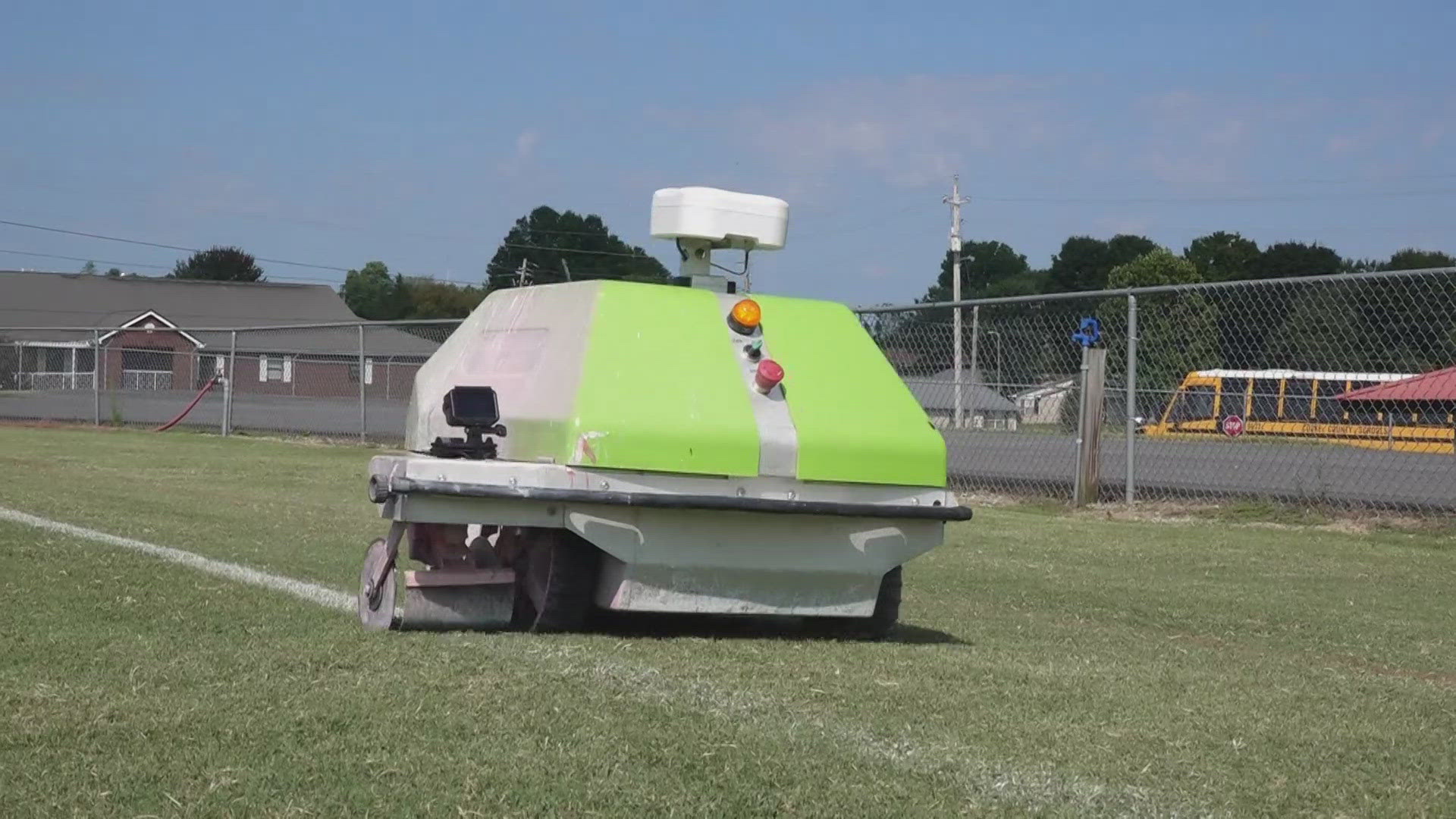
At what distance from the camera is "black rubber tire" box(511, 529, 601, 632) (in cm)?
646

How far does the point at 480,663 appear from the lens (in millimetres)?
5375

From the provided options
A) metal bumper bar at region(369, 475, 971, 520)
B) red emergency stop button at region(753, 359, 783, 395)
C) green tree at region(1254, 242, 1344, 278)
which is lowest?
metal bumper bar at region(369, 475, 971, 520)

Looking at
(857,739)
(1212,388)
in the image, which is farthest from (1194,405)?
(857,739)

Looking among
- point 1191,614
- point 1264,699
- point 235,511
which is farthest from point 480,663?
point 235,511

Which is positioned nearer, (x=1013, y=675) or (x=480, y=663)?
(x=480, y=663)

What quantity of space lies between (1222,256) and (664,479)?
83.2 meters

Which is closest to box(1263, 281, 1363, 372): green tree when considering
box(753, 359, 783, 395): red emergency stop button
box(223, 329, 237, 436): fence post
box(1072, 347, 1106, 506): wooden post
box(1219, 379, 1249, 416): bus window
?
box(1219, 379, 1249, 416): bus window

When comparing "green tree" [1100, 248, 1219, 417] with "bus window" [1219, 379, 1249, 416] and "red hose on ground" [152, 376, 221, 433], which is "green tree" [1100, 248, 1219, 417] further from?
"red hose on ground" [152, 376, 221, 433]

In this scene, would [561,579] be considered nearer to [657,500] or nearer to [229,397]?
[657,500]

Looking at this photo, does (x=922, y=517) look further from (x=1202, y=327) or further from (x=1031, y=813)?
(x=1202, y=327)

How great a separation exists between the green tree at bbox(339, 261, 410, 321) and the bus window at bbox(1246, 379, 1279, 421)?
3261 inches

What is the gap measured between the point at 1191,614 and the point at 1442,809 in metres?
4.43

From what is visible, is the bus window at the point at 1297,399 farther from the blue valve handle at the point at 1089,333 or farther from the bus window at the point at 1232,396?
the blue valve handle at the point at 1089,333

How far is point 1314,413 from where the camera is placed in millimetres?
14258
